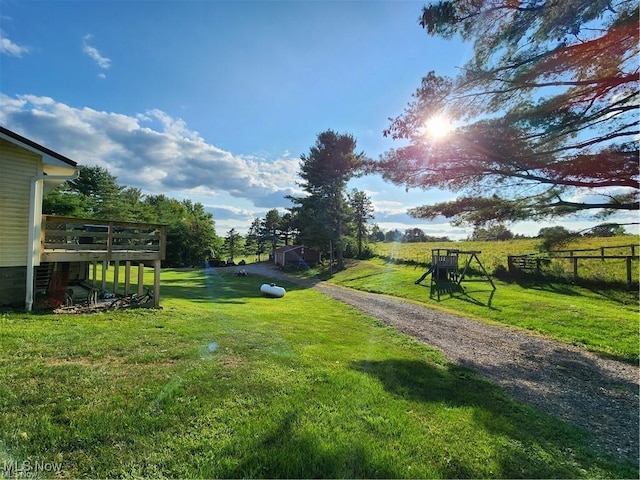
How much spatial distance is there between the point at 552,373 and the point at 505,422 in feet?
10.8

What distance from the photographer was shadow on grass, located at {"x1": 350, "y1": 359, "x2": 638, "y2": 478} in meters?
3.17

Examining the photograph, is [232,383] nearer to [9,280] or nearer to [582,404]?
[582,404]

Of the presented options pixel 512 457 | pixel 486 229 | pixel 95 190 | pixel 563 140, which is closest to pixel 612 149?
pixel 563 140

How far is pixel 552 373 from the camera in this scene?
6379mm

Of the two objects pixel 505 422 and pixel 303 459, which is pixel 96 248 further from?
pixel 505 422

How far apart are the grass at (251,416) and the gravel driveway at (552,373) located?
1.59 feet

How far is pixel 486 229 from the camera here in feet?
29.7

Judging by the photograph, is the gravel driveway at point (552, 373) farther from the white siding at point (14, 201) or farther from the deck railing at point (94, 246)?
the white siding at point (14, 201)

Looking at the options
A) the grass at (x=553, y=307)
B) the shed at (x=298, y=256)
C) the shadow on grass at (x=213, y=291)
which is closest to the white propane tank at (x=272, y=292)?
the shadow on grass at (x=213, y=291)

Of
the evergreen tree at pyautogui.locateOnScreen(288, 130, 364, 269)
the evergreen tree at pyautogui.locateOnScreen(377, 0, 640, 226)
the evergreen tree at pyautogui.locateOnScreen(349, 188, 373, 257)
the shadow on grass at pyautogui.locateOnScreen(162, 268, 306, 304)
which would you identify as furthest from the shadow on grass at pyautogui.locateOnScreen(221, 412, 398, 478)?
the evergreen tree at pyautogui.locateOnScreen(349, 188, 373, 257)

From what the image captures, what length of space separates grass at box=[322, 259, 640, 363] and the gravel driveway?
886mm

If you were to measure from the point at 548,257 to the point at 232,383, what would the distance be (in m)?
21.2

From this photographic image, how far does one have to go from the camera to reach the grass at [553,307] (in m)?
Result: 8.67

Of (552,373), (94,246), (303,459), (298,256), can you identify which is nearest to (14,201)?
(94,246)
